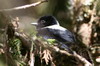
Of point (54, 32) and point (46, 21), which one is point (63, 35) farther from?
point (46, 21)

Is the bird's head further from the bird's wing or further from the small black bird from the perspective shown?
the bird's wing

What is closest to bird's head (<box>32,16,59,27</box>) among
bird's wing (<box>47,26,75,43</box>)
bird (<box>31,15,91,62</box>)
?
bird (<box>31,15,91,62</box>)

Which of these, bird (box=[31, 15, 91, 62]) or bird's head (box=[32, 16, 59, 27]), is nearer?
bird (box=[31, 15, 91, 62])

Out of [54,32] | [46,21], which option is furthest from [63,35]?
[46,21]

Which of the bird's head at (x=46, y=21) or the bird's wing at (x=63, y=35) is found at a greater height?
the bird's wing at (x=63, y=35)

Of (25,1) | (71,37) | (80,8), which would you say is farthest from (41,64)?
(25,1)

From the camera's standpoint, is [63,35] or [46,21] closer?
[63,35]

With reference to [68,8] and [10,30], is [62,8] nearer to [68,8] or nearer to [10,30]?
[68,8]

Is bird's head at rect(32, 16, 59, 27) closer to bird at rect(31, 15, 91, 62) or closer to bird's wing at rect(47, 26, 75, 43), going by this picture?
bird at rect(31, 15, 91, 62)

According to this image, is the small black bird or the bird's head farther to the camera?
the bird's head

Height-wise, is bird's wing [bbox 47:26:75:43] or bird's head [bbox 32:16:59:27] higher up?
bird's wing [bbox 47:26:75:43]

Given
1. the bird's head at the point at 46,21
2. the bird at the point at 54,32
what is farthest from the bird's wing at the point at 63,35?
the bird's head at the point at 46,21

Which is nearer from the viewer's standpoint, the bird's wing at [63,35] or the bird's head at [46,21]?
the bird's wing at [63,35]

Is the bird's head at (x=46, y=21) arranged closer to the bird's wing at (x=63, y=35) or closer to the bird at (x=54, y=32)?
the bird at (x=54, y=32)
